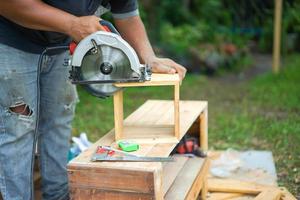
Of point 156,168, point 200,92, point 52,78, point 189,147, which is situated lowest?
point 200,92

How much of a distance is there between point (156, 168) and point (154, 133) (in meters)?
0.39

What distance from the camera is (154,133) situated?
2.15 meters

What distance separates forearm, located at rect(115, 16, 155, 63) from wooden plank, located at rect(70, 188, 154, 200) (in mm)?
731

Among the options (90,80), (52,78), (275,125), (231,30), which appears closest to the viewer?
(90,80)

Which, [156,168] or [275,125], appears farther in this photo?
[275,125]

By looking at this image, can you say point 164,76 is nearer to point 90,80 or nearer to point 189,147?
point 90,80

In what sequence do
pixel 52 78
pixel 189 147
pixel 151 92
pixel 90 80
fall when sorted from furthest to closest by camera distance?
1. pixel 151 92
2. pixel 189 147
3. pixel 52 78
4. pixel 90 80

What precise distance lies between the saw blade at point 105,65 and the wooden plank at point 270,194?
1169 mm

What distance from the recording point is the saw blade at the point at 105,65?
6.15 feet

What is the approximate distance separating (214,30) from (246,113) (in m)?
4.34

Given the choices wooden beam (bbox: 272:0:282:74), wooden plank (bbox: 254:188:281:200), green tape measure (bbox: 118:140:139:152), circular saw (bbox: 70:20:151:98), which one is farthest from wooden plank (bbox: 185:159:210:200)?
wooden beam (bbox: 272:0:282:74)

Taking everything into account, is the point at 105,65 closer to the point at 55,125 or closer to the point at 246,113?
the point at 55,125

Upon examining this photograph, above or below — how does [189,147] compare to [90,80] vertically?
below

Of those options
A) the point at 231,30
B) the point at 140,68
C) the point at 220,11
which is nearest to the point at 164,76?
the point at 140,68
